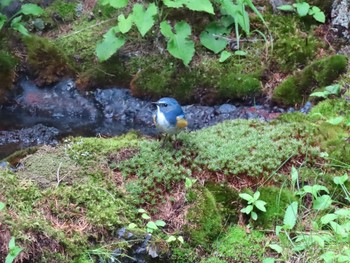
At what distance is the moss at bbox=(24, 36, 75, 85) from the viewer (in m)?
6.92

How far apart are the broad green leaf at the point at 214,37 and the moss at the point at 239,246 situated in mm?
3049

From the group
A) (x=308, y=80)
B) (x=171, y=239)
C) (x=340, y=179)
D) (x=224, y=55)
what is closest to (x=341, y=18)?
(x=308, y=80)

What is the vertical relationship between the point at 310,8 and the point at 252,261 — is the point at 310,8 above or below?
above

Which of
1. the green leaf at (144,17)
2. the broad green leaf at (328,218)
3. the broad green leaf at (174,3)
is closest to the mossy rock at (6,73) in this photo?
the green leaf at (144,17)

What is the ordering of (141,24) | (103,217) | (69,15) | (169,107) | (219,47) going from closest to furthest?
(103,217)
(169,107)
(141,24)
(219,47)
(69,15)

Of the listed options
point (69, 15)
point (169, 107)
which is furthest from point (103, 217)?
point (69, 15)

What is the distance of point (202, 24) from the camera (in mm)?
6957

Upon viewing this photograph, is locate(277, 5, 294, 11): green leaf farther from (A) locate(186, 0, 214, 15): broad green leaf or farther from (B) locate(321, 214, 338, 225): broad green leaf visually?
(B) locate(321, 214, 338, 225): broad green leaf

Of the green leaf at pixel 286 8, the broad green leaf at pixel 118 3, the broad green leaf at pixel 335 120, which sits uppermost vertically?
the green leaf at pixel 286 8

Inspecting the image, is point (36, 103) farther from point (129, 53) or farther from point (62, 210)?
point (62, 210)

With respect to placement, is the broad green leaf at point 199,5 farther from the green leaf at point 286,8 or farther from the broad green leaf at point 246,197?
the broad green leaf at point 246,197

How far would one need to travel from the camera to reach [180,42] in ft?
21.1

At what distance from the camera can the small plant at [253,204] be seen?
4199 millimetres

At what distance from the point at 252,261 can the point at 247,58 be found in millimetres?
3305
